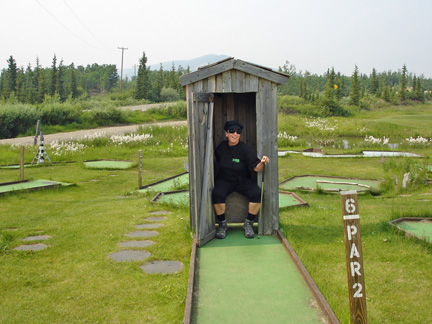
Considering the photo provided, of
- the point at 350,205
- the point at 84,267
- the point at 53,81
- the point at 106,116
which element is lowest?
the point at 84,267

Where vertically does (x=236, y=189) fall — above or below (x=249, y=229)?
above

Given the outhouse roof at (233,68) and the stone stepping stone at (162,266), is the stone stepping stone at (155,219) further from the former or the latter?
the outhouse roof at (233,68)

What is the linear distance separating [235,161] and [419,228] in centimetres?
282

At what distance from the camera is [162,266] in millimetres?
5465

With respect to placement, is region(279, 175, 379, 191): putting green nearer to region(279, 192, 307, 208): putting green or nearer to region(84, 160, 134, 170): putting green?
region(279, 192, 307, 208): putting green

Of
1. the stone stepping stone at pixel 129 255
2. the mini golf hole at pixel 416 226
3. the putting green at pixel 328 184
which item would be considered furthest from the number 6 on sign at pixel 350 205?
the putting green at pixel 328 184

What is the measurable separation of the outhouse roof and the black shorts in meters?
1.54

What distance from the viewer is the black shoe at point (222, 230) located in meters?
6.61

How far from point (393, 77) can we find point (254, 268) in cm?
17705

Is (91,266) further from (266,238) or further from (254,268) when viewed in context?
(266,238)

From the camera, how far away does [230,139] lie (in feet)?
22.9

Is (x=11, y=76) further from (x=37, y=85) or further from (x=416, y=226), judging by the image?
(x=416, y=226)

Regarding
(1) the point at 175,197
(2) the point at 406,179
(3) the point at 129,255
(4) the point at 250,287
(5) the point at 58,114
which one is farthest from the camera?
(5) the point at 58,114

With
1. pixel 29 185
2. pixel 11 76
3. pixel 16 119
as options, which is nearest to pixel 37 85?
pixel 11 76
